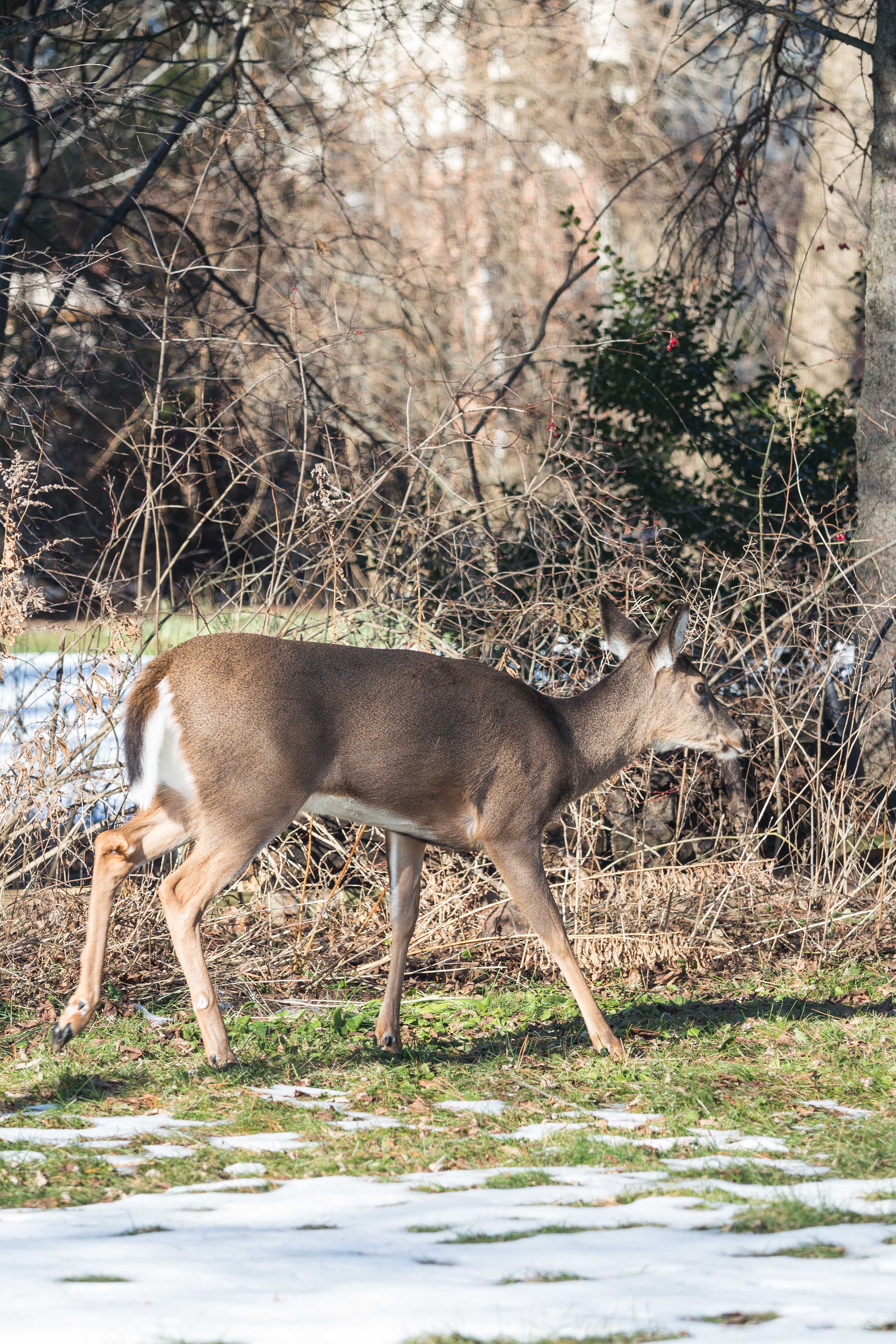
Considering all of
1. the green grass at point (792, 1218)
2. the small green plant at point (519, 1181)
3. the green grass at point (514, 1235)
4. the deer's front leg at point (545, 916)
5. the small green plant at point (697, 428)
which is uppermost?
the small green plant at point (697, 428)

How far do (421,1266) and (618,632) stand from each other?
4152 mm

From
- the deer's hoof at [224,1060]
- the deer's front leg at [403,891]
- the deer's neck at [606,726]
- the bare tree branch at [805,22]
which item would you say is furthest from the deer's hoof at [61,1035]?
the bare tree branch at [805,22]

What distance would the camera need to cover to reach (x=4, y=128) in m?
16.2

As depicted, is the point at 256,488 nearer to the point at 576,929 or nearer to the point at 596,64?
the point at 576,929

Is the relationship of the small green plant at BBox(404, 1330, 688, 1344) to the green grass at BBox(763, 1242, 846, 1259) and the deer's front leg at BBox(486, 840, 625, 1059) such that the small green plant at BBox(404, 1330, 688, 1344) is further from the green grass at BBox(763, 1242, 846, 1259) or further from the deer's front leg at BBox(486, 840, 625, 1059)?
the deer's front leg at BBox(486, 840, 625, 1059)

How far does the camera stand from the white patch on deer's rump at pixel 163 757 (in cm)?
618

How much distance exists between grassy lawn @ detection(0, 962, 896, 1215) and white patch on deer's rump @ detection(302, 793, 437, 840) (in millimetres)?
926

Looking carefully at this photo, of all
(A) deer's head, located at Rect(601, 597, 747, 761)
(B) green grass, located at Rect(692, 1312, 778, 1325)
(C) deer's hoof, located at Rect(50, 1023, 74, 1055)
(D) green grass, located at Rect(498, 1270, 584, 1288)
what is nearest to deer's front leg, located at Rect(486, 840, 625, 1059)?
(A) deer's head, located at Rect(601, 597, 747, 761)

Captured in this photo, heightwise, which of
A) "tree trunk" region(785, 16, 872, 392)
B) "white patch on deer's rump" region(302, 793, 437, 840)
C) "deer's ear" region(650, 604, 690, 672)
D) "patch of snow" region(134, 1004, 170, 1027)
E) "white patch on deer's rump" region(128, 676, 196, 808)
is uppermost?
"tree trunk" region(785, 16, 872, 392)

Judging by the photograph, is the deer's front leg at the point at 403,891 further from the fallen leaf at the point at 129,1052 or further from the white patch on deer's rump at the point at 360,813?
the fallen leaf at the point at 129,1052

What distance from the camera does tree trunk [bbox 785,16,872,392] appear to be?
1631 cm

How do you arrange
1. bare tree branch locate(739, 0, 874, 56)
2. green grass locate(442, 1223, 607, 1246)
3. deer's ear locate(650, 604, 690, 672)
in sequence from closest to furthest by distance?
green grass locate(442, 1223, 607, 1246) < deer's ear locate(650, 604, 690, 672) < bare tree branch locate(739, 0, 874, 56)

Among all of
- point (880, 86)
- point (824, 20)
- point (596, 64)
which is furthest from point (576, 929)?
point (596, 64)

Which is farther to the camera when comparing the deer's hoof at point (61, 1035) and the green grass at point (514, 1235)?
the deer's hoof at point (61, 1035)
